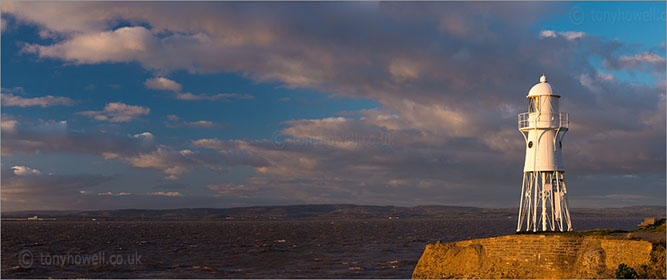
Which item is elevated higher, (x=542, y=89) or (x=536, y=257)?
(x=542, y=89)

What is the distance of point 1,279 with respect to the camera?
3991cm

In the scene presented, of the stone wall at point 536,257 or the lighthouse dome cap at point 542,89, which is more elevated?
the lighthouse dome cap at point 542,89

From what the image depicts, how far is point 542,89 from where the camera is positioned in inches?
1494

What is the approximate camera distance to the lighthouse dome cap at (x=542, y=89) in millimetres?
37656

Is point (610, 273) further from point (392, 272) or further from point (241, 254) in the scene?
point (241, 254)

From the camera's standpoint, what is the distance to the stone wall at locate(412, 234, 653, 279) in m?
26.3

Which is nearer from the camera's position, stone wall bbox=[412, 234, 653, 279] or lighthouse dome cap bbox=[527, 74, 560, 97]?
stone wall bbox=[412, 234, 653, 279]

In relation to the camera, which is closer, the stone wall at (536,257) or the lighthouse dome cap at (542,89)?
the stone wall at (536,257)

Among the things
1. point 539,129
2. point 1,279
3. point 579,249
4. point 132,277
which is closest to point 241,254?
point 132,277

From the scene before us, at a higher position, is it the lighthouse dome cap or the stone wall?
the lighthouse dome cap

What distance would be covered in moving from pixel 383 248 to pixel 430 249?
1269 inches

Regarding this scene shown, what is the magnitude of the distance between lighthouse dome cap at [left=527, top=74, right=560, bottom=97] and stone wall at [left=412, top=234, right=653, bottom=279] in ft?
39.2

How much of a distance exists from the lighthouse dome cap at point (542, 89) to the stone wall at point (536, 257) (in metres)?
12.0

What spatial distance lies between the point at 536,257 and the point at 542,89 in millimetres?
13477
